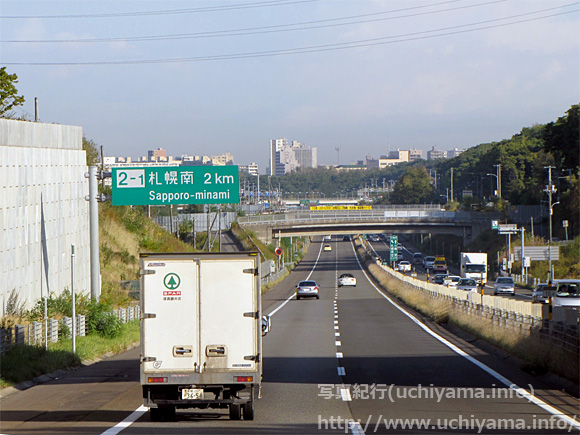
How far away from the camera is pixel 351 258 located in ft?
451

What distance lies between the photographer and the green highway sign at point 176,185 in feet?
88.0

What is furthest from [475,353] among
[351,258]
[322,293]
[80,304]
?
[351,258]

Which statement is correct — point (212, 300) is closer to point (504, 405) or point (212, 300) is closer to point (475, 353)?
point (504, 405)

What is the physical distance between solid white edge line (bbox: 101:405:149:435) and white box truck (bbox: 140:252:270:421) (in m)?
0.49

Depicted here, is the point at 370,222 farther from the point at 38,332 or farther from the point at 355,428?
the point at 355,428

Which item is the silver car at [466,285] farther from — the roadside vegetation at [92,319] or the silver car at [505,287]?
the roadside vegetation at [92,319]

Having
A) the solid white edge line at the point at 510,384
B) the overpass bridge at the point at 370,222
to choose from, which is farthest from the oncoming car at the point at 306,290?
the overpass bridge at the point at 370,222

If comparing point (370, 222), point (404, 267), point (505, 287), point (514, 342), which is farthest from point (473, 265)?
point (514, 342)

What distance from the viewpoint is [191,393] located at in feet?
39.9

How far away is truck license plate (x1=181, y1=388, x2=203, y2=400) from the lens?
39.9 feet

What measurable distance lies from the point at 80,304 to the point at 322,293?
39.0m

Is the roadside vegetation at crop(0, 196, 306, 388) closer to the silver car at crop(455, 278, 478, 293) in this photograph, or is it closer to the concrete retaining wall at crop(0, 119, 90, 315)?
the concrete retaining wall at crop(0, 119, 90, 315)

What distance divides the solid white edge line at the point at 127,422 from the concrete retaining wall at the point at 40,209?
394 inches

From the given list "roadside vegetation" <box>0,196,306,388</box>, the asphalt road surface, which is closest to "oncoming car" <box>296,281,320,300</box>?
"roadside vegetation" <box>0,196,306,388</box>
